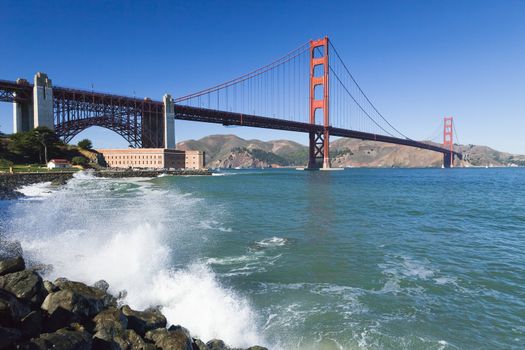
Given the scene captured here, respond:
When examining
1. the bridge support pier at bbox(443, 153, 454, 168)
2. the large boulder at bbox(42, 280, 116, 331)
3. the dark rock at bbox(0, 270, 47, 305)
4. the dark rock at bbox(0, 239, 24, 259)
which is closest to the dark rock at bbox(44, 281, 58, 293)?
the dark rock at bbox(0, 270, 47, 305)

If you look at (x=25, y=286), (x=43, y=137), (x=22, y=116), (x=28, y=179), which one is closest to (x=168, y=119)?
(x=22, y=116)

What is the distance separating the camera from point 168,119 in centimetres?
9075

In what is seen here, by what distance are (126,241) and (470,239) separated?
1486 centimetres

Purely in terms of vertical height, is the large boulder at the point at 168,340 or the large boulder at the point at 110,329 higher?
the large boulder at the point at 110,329

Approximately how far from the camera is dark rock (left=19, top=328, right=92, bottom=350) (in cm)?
415

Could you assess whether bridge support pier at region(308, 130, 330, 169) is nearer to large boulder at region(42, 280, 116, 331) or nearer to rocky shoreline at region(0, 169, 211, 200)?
rocky shoreline at region(0, 169, 211, 200)

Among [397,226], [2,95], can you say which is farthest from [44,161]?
[397,226]

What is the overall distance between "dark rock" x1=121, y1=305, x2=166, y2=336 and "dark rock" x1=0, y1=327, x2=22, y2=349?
2078mm

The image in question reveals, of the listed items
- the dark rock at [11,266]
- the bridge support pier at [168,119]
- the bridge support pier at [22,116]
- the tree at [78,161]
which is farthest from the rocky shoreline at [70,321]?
the bridge support pier at [168,119]

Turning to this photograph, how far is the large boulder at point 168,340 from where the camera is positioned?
17.4 feet

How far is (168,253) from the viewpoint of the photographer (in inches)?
481

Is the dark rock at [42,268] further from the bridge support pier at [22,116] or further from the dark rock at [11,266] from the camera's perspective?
the bridge support pier at [22,116]

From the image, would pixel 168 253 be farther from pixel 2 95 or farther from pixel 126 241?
pixel 2 95

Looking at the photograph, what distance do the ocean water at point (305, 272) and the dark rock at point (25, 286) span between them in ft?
8.28
